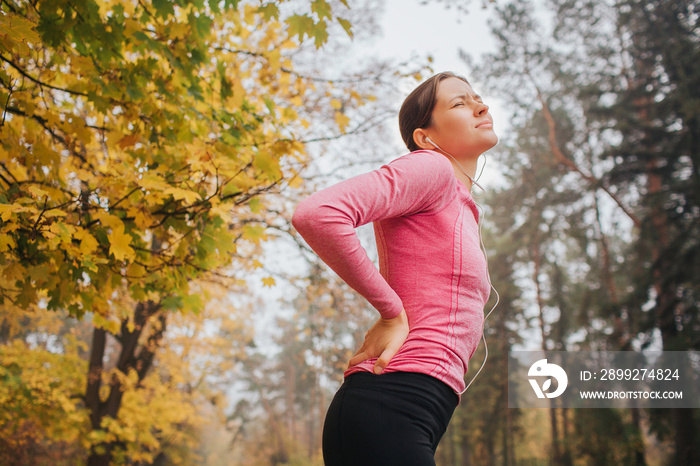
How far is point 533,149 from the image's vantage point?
718 inches

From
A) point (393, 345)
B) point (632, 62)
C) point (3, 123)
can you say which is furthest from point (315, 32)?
point (632, 62)

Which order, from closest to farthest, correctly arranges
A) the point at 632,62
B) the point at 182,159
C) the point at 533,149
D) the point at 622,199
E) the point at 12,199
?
the point at 12,199 → the point at 182,159 → the point at 632,62 → the point at 622,199 → the point at 533,149

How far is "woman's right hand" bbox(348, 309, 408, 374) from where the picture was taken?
105 centimetres

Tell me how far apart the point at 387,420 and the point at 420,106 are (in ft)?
3.13

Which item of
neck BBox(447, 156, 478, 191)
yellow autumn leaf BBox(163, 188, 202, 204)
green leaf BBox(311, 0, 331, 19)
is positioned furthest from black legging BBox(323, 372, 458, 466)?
green leaf BBox(311, 0, 331, 19)

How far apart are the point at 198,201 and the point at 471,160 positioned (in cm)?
146

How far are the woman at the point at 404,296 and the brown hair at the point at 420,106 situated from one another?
11.3 inches

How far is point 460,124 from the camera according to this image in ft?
4.53

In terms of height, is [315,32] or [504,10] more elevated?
[504,10]

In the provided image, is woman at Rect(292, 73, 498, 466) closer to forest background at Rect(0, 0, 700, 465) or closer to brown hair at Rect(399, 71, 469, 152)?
brown hair at Rect(399, 71, 469, 152)

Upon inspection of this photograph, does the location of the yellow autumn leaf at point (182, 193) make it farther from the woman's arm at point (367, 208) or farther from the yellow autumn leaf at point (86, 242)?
the woman's arm at point (367, 208)

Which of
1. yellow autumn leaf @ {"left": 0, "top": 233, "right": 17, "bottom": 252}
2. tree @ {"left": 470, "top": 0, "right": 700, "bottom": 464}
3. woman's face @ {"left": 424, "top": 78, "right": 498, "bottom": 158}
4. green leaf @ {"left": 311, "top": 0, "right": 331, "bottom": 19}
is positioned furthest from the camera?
tree @ {"left": 470, "top": 0, "right": 700, "bottom": 464}

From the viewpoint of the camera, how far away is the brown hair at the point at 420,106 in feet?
4.74

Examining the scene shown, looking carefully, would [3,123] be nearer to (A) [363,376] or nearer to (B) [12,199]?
(B) [12,199]
